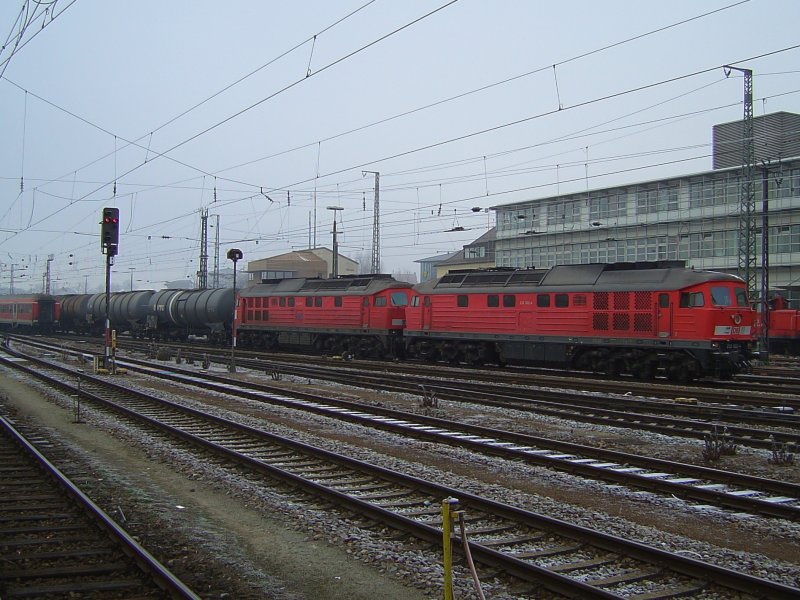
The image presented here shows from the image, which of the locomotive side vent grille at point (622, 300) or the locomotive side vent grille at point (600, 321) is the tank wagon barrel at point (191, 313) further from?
the locomotive side vent grille at point (622, 300)

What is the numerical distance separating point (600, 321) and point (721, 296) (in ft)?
12.7

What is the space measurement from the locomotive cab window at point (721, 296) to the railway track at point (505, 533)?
15360 millimetres

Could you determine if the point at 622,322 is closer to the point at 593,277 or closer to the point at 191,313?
the point at 593,277

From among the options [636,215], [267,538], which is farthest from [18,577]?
[636,215]

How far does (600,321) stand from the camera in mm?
24766

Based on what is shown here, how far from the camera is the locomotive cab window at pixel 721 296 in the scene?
2256 cm

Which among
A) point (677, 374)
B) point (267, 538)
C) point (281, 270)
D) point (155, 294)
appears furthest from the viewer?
point (281, 270)

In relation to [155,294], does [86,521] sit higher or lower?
lower

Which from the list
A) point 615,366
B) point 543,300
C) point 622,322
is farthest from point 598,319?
point 543,300

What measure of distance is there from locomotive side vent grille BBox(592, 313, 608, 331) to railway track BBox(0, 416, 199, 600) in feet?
60.9

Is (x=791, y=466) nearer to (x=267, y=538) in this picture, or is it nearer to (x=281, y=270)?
(x=267, y=538)

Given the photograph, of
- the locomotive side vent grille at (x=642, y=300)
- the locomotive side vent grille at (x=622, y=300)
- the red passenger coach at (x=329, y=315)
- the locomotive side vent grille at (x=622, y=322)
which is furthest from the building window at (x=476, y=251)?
the locomotive side vent grille at (x=642, y=300)

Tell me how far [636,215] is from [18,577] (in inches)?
2308

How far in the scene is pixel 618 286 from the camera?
2459cm
